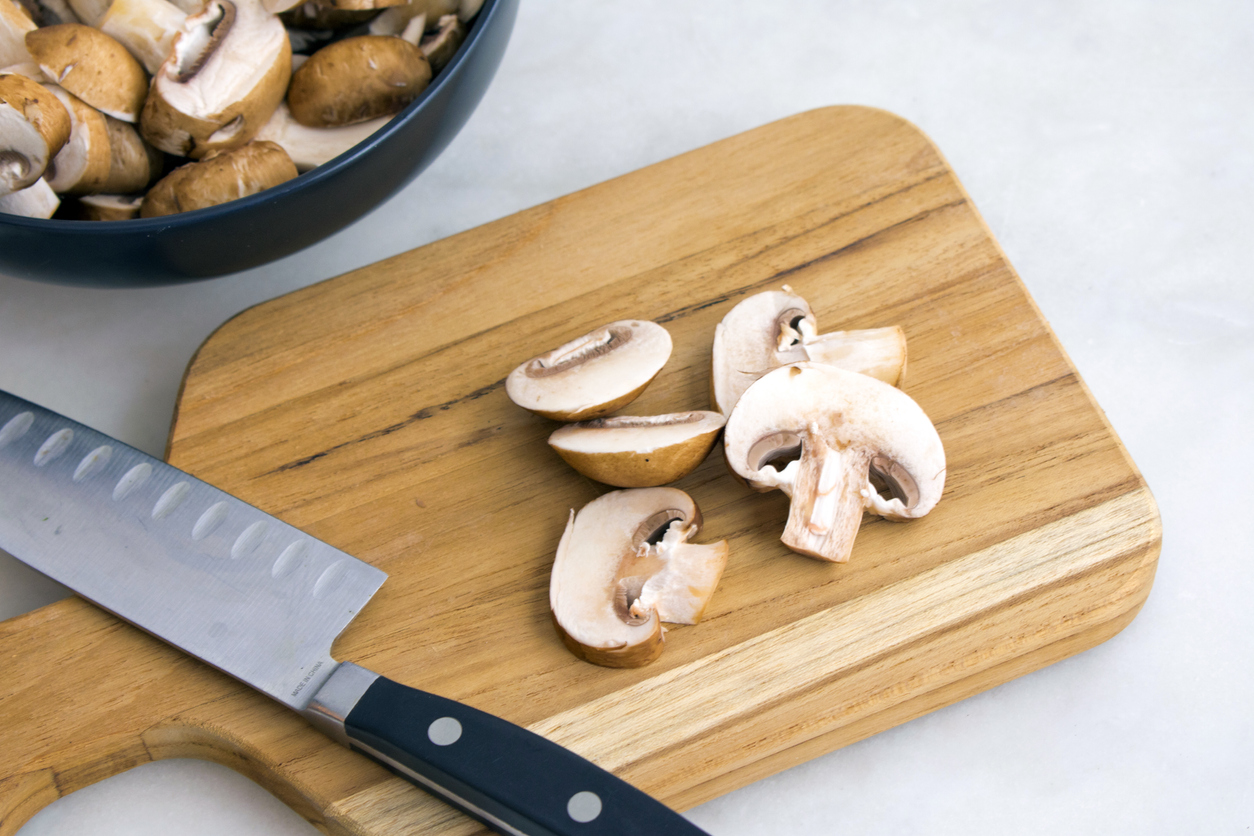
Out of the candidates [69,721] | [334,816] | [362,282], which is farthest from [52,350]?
[334,816]

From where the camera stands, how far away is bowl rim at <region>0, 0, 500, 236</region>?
1.07 metres

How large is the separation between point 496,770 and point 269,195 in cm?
67

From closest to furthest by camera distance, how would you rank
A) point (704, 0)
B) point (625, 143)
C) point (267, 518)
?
point (267, 518)
point (625, 143)
point (704, 0)

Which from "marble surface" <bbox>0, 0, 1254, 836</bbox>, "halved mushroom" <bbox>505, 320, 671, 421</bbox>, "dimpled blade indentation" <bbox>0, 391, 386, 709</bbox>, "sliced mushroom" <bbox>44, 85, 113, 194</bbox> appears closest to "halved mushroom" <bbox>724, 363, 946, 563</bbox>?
"halved mushroom" <bbox>505, 320, 671, 421</bbox>

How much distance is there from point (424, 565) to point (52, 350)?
760 mm

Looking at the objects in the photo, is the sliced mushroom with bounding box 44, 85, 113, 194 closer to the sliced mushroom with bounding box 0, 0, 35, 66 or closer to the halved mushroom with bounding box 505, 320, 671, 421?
the sliced mushroom with bounding box 0, 0, 35, 66

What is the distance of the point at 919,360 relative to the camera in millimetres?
1269

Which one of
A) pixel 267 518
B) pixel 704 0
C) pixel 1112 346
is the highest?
pixel 704 0

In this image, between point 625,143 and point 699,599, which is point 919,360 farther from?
point 625,143

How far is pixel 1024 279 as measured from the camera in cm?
153

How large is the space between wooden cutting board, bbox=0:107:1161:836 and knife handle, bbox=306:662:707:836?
0.07 metres

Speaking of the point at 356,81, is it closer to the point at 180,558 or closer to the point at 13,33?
the point at 13,33

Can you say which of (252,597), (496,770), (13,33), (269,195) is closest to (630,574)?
(496,770)

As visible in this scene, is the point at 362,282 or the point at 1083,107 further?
the point at 1083,107
